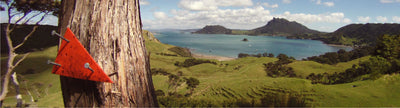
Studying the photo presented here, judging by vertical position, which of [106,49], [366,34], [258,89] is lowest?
[258,89]

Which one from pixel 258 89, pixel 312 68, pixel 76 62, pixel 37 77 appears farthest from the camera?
pixel 312 68

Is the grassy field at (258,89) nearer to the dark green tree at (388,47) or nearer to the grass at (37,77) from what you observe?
the grass at (37,77)

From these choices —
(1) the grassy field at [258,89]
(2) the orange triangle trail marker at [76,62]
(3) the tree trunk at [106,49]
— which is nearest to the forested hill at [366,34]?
(1) the grassy field at [258,89]

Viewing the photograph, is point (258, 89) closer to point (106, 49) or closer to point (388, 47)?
point (388, 47)

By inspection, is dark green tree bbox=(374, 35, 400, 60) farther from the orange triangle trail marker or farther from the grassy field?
the orange triangle trail marker

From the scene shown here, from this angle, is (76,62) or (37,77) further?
(37,77)

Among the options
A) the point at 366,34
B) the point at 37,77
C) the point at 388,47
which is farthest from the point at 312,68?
the point at 366,34

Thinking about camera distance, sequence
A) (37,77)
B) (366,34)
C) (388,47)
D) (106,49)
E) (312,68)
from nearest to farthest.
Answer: (106,49) → (388,47) → (37,77) → (312,68) → (366,34)
